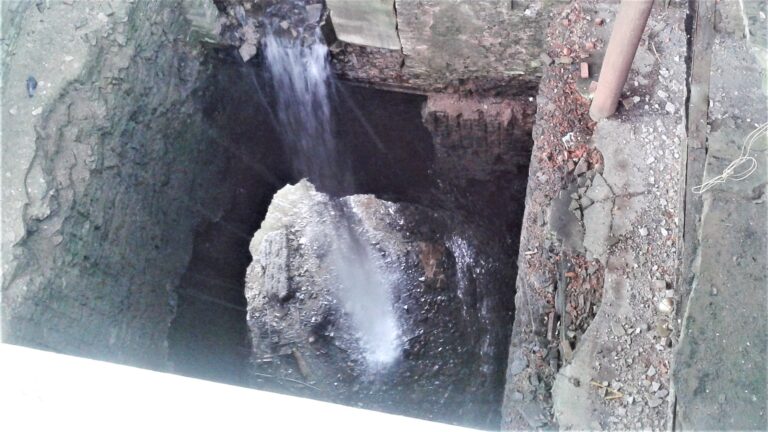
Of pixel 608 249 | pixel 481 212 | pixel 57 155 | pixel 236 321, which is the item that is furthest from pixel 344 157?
pixel 608 249

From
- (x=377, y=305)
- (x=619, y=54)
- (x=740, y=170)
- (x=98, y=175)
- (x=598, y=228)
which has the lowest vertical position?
(x=377, y=305)

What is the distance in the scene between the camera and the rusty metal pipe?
7.51 ft

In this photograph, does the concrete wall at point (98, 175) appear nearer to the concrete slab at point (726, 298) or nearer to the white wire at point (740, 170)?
the concrete slab at point (726, 298)

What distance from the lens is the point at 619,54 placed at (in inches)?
97.3

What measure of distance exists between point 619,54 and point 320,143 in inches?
88.9

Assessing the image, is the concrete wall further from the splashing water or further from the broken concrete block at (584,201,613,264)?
the broken concrete block at (584,201,613,264)

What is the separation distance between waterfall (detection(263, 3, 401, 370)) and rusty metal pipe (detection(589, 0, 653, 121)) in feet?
6.43

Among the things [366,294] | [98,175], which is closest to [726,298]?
[366,294]

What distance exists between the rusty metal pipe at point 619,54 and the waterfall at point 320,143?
1961mm

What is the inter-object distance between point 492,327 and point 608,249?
1222 mm

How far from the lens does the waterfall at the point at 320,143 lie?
3996mm

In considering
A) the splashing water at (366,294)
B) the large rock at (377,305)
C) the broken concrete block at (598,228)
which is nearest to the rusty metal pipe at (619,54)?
the broken concrete block at (598,228)

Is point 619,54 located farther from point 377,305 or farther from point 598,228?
point 377,305

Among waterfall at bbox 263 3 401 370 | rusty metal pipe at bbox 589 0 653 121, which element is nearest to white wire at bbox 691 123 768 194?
rusty metal pipe at bbox 589 0 653 121
